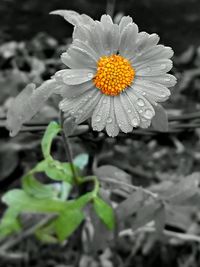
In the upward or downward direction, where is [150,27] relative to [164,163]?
upward

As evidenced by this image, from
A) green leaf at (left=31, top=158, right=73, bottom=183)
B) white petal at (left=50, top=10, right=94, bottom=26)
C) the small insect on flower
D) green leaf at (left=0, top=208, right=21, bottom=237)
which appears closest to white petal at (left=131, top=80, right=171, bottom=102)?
the small insect on flower

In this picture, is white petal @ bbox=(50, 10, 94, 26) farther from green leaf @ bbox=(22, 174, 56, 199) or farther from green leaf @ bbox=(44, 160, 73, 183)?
green leaf @ bbox=(22, 174, 56, 199)

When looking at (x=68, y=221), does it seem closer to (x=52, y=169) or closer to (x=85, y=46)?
(x=52, y=169)

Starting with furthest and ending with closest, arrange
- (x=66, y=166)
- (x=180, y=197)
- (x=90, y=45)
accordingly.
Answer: (x=180, y=197), (x=66, y=166), (x=90, y=45)

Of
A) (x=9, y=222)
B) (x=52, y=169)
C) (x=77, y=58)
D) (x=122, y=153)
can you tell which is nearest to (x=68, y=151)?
(x=52, y=169)

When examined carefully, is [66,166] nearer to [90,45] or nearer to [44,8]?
[90,45]

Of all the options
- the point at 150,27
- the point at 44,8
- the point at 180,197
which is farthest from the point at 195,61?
the point at 180,197

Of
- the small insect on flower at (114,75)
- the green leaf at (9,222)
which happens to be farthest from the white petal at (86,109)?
the green leaf at (9,222)

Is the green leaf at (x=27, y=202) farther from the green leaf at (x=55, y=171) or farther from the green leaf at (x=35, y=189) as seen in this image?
the green leaf at (x=55, y=171)
